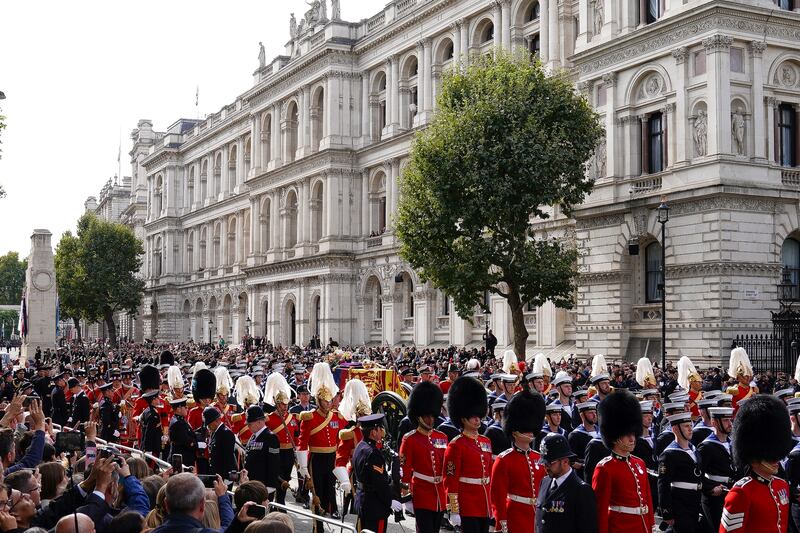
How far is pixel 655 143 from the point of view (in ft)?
115

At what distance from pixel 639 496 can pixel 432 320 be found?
4041 cm

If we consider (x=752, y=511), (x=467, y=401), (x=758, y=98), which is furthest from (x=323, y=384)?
(x=758, y=98)

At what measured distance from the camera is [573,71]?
40.0m

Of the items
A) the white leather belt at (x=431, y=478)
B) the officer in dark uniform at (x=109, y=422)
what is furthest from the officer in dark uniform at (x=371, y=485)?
the officer in dark uniform at (x=109, y=422)

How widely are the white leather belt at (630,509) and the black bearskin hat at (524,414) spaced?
1.38m

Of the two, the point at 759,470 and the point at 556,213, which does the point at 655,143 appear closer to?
the point at 556,213

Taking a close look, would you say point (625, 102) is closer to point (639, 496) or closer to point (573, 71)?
point (573, 71)

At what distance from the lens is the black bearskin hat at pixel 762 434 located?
800cm

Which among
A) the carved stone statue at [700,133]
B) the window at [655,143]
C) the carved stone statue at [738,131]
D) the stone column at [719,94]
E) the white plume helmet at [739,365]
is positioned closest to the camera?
the white plume helmet at [739,365]

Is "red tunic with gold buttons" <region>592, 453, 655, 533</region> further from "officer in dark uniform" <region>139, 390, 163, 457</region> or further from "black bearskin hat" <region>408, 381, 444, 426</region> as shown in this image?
"officer in dark uniform" <region>139, 390, 163, 457</region>

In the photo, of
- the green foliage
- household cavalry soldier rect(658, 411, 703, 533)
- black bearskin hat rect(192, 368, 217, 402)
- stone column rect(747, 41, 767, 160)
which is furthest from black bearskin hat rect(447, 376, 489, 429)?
the green foliage

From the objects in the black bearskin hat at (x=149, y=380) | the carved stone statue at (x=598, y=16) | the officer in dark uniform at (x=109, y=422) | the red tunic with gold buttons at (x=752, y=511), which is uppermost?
the carved stone statue at (x=598, y=16)

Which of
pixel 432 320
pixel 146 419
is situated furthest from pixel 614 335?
pixel 146 419

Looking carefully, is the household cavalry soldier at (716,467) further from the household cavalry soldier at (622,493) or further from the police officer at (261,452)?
the police officer at (261,452)
